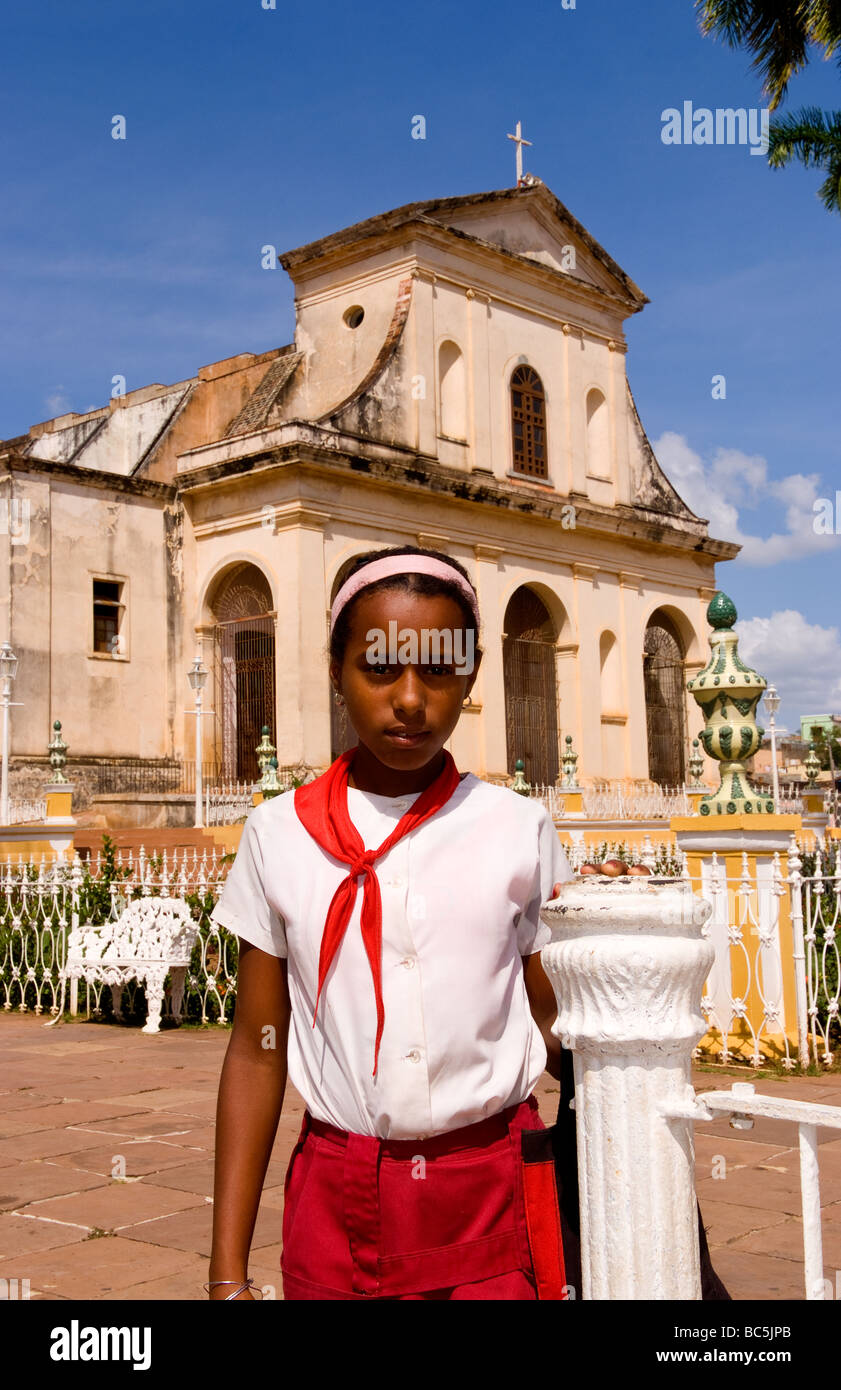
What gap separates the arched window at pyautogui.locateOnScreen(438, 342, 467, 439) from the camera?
23.8 meters

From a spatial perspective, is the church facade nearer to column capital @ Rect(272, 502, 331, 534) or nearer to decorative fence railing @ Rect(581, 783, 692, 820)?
column capital @ Rect(272, 502, 331, 534)

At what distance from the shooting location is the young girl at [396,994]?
1.75 metres

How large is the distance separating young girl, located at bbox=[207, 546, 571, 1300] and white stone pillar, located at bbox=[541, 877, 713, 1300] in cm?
13

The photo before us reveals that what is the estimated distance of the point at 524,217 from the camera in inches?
990

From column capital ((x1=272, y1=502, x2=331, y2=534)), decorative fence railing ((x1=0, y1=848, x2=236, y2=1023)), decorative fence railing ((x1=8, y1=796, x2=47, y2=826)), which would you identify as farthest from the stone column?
decorative fence railing ((x1=0, y1=848, x2=236, y2=1023))

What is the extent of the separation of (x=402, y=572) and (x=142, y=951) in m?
7.26

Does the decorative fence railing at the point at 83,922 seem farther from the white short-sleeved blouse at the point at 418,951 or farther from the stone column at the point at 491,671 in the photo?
the stone column at the point at 491,671

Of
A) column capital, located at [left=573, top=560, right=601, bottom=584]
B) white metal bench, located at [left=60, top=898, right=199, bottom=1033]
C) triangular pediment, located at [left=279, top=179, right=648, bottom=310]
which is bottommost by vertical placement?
white metal bench, located at [left=60, top=898, right=199, bottom=1033]

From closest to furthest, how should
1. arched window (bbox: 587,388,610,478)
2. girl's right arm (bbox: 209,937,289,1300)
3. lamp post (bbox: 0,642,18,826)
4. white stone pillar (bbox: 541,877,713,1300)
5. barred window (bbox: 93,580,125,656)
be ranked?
white stone pillar (bbox: 541,877,713,1300) → girl's right arm (bbox: 209,937,289,1300) → lamp post (bbox: 0,642,18,826) → barred window (bbox: 93,580,125,656) → arched window (bbox: 587,388,610,478)

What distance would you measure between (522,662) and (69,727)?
29.1 feet

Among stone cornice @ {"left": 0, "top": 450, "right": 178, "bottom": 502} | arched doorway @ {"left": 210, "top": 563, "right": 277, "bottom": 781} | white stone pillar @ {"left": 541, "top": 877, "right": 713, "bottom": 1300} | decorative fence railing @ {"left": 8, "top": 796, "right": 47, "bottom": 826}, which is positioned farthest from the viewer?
arched doorway @ {"left": 210, "top": 563, "right": 277, "bottom": 781}

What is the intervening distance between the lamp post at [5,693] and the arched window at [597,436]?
42.4 ft
